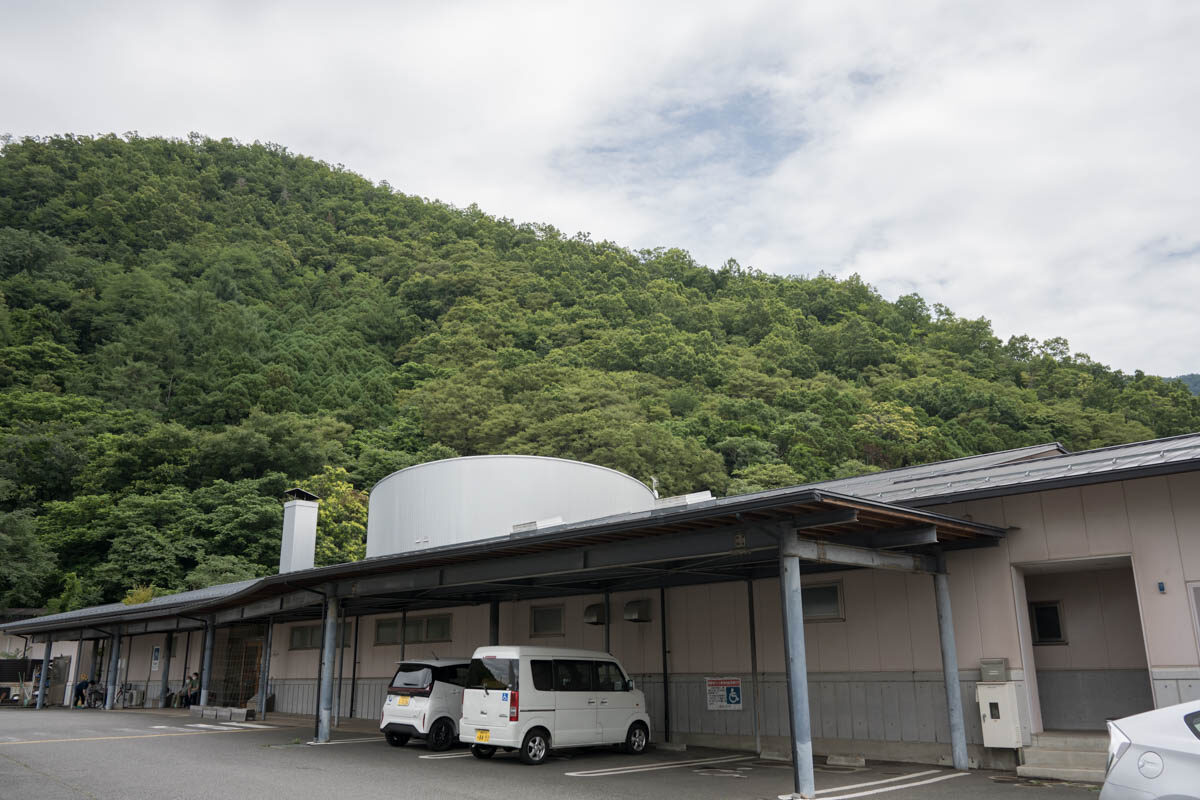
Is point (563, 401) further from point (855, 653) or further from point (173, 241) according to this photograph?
point (173, 241)

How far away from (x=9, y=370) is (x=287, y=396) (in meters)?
18.5

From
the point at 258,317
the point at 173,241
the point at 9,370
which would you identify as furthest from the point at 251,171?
the point at 9,370

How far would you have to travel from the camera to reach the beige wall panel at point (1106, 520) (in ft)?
34.8

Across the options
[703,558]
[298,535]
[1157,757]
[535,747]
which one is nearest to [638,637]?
[535,747]

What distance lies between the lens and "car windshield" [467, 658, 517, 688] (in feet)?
38.6

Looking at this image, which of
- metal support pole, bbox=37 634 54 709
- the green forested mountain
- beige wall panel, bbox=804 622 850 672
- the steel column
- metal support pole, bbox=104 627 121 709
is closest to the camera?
beige wall panel, bbox=804 622 850 672

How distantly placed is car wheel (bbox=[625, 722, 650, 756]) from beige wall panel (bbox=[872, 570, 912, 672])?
3983mm

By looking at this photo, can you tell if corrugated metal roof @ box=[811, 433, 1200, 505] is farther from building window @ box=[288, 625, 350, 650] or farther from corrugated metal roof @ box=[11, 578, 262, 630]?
building window @ box=[288, 625, 350, 650]

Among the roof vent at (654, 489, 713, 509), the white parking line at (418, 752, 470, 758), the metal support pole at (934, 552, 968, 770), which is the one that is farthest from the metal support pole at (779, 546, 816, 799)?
the white parking line at (418, 752, 470, 758)

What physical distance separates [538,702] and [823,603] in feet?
15.8

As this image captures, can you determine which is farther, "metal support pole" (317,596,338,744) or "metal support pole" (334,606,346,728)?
"metal support pole" (334,606,346,728)

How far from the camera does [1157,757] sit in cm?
495

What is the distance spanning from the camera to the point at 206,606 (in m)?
20.9

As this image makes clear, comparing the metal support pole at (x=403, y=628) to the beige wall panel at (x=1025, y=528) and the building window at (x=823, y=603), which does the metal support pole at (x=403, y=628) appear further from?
the beige wall panel at (x=1025, y=528)
